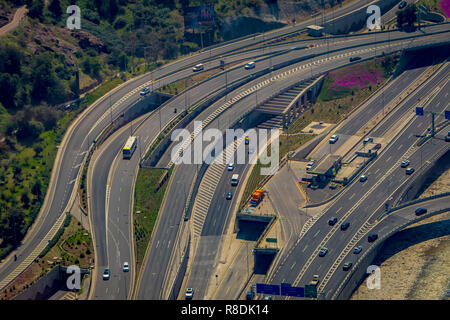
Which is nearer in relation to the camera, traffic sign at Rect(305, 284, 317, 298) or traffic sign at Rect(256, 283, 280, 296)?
traffic sign at Rect(256, 283, 280, 296)

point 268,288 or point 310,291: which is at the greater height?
point 268,288

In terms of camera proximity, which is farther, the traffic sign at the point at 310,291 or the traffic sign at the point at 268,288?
the traffic sign at the point at 310,291

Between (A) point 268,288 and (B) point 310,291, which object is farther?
(B) point 310,291
